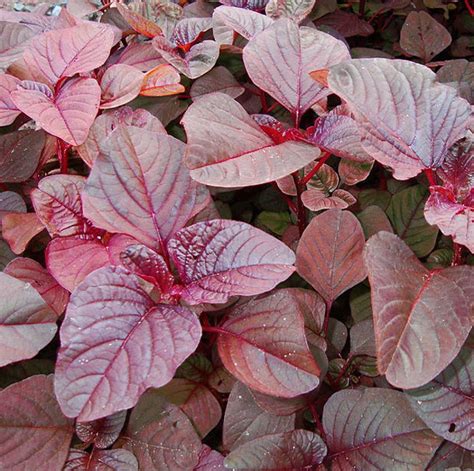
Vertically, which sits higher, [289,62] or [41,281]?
[289,62]

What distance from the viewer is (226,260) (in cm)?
→ 71

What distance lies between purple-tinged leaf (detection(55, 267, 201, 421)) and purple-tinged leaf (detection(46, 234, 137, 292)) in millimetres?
70

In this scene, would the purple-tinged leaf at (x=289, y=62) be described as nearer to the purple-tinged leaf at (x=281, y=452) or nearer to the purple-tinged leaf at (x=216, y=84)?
the purple-tinged leaf at (x=216, y=84)

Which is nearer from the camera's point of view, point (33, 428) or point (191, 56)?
point (33, 428)

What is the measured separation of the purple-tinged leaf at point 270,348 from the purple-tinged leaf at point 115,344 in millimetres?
81

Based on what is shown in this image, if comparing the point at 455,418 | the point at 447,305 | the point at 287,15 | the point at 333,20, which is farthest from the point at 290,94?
the point at 333,20

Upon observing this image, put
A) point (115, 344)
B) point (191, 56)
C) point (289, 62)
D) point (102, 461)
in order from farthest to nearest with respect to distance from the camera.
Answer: point (191, 56) < point (289, 62) < point (102, 461) < point (115, 344)

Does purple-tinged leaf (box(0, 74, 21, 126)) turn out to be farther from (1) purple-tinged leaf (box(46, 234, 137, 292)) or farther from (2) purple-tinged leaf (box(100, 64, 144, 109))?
(1) purple-tinged leaf (box(46, 234, 137, 292))

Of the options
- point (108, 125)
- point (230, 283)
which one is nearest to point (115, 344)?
point (230, 283)

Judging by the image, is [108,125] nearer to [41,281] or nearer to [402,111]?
[41,281]

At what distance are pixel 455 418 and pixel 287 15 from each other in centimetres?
71

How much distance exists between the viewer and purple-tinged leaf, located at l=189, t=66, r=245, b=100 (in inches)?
42.3

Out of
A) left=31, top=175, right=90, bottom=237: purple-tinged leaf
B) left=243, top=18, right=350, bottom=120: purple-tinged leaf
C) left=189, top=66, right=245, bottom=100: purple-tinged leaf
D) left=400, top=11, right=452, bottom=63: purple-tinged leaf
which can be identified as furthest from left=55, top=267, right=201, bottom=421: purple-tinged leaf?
left=400, top=11, right=452, bottom=63: purple-tinged leaf

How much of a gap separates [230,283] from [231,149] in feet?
0.53
